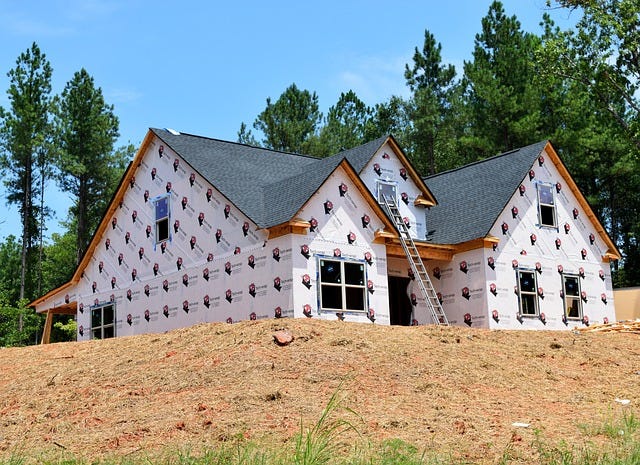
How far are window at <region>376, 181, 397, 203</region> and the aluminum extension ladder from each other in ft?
0.32

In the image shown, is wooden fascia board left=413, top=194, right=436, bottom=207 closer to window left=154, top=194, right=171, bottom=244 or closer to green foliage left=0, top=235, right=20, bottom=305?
window left=154, top=194, right=171, bottom=244

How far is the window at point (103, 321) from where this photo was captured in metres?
26.7


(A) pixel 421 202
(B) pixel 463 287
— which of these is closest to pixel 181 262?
(A) pixel 421 202

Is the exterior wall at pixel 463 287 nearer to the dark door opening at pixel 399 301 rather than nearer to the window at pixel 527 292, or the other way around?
the dark door opening at pixel 399 301

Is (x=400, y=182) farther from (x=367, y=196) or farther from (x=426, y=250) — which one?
(x=367, y=196)

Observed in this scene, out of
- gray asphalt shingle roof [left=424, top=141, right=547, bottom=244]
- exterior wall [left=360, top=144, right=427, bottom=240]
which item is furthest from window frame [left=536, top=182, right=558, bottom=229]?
exterior wall [left=360, top=144, right=427, bottom=240]

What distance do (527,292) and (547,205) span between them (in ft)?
10.8

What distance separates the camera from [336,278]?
21375 millimetres

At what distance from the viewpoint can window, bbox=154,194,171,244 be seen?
2509 cm

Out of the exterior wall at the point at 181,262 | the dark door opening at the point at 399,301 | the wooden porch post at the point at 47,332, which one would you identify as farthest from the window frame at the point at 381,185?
the wooden porch post at the point at 47,332

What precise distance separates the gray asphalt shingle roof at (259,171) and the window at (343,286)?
6.00 ft

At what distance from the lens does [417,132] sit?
5088 centimetres

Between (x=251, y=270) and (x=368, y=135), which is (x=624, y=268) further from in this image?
(x=251, y=270)

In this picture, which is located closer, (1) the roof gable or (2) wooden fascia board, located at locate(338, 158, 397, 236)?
(2) wooden fascia board, located at locate(338, 158, 397, 236)
